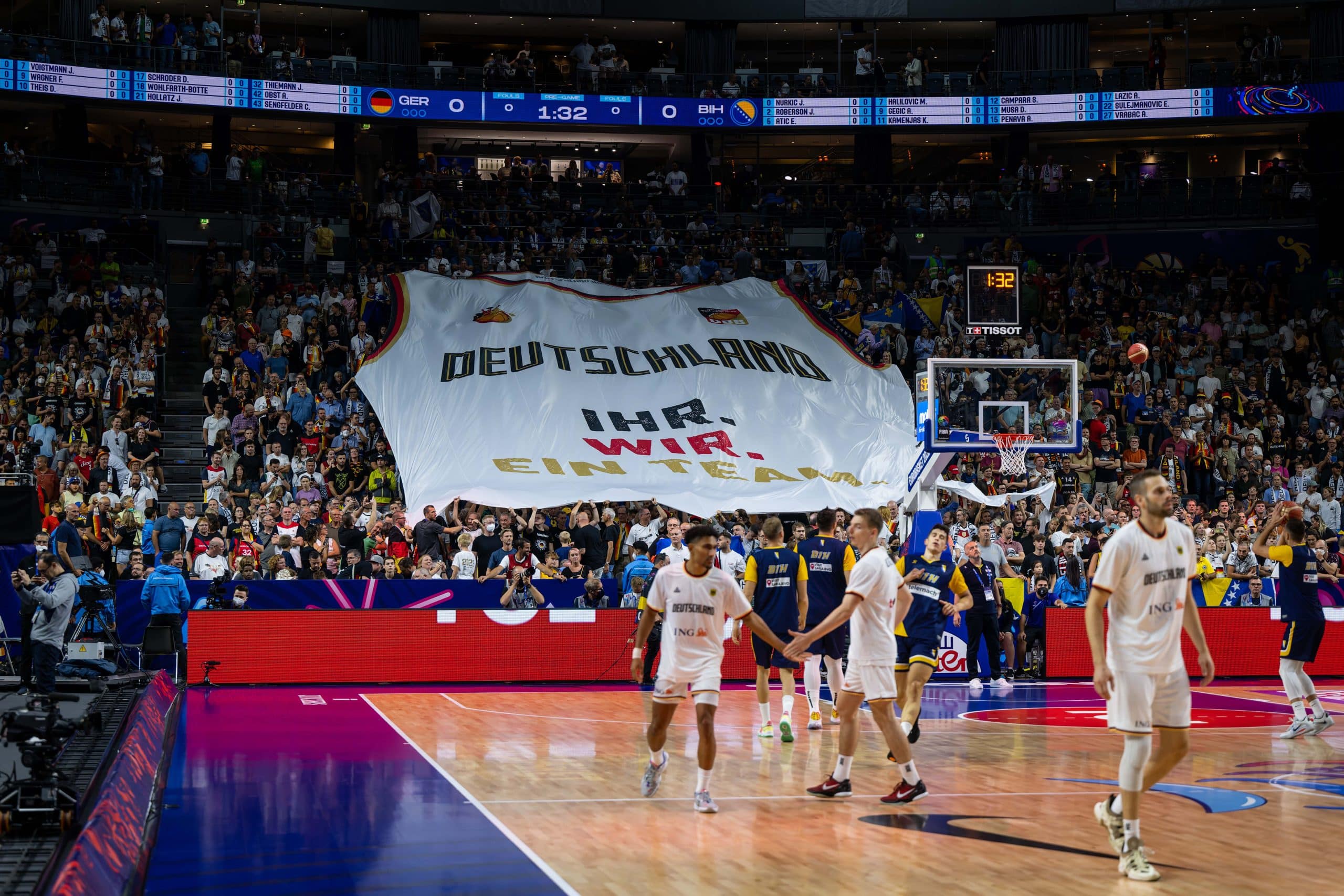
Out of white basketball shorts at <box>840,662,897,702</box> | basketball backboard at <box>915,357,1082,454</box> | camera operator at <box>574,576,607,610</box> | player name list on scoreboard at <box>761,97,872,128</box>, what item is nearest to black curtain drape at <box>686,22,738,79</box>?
player name list on scoreboard at <box>761,97,872,128</box>

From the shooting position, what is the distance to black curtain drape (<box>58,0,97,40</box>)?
32.8 meters

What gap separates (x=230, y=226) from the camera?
32.9 m

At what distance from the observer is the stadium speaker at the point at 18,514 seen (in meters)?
18.1

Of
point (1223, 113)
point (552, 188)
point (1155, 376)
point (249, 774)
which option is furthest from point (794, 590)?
point (1223, 113)

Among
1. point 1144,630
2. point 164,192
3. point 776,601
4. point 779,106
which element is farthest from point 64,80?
point 1144,630

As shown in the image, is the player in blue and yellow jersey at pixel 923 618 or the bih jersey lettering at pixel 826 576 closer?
the player in blue and yellow jersey at pixel 923 618

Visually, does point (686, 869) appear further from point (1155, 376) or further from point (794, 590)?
point (1155, 376)

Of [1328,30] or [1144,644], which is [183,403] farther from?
[1328,30]

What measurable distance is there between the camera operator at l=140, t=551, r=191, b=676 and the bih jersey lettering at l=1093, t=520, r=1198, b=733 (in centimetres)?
1299

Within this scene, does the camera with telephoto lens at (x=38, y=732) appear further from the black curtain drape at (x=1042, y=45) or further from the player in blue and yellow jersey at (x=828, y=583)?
the black curtain drape at (x=1042, y=45)

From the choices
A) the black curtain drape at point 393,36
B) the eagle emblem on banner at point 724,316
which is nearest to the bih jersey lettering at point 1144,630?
the eagle emblem on banner at point 724,316

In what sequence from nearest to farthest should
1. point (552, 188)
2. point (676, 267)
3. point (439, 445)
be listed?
point (439, 445)
point (676, 267)
point (552, 188)

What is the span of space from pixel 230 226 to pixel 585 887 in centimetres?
2826

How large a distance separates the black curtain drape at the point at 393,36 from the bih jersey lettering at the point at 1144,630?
1229 inches
